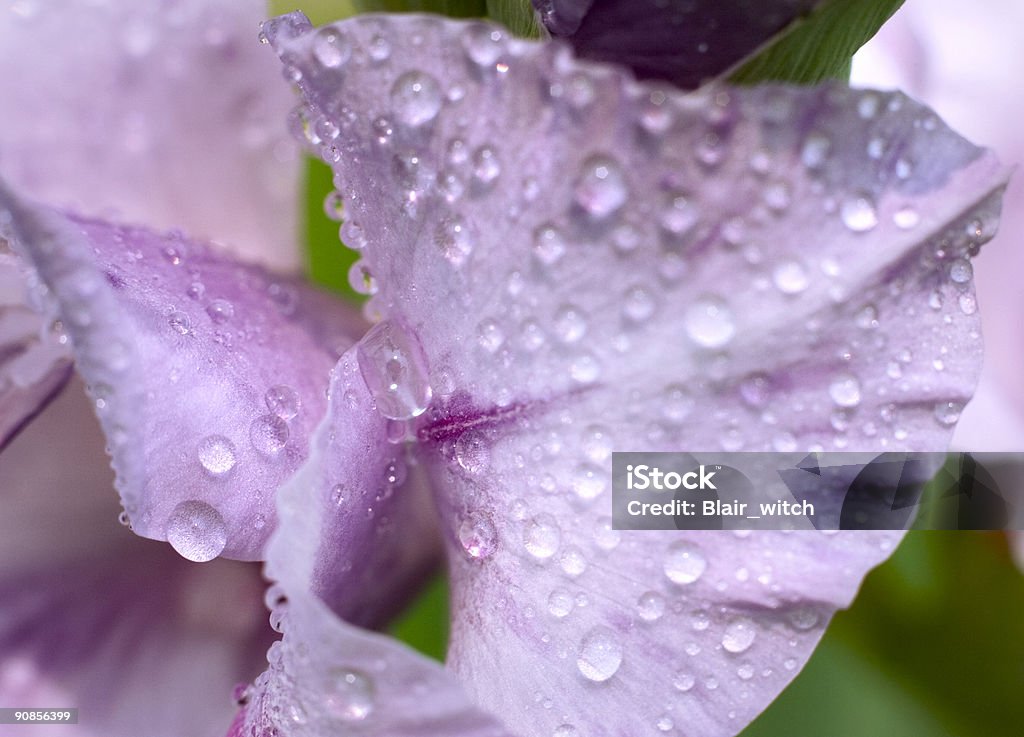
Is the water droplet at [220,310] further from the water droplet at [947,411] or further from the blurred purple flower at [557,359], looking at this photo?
the water droplet at [947,411]

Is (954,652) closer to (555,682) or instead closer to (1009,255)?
(1009,255)

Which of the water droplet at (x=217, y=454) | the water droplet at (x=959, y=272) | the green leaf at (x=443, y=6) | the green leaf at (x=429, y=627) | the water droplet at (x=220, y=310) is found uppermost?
the green leaf at (x=443, y=6)

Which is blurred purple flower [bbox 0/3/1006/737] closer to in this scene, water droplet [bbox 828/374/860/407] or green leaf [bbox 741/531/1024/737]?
water droplet [bbox 828/374/860/407]

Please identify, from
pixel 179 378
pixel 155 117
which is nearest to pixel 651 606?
pixel 179 378

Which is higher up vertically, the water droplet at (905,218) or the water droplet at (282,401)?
the water droplet at (905,218)

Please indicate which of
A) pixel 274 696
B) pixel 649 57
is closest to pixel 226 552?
pixel 274 696

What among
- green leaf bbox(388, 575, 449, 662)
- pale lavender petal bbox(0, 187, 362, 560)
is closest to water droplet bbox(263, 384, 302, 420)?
pale lavender petal bbox(0, 187, 362, 560)

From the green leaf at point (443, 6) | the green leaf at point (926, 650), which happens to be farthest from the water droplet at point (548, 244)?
the green leaf at point (926, 650)
